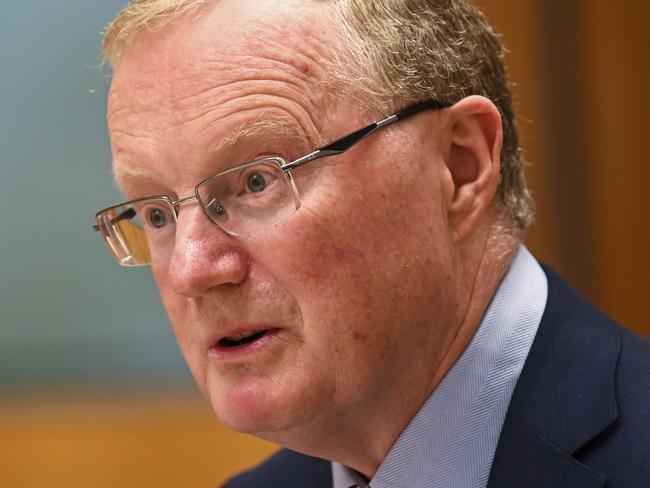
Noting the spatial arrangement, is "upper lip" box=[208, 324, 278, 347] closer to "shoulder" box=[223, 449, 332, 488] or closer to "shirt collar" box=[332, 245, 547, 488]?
"shirt collar" box=[332, 245, 547, 488]

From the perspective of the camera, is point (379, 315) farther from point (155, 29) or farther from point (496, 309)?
point (155, 29)

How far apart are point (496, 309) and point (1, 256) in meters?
2.47

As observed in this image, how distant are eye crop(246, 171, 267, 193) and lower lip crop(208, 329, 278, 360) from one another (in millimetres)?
239

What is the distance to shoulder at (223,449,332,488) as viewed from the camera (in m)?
2.04

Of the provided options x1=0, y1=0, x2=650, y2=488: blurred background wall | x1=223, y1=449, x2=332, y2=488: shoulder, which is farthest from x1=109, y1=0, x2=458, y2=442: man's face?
x1=0, y1=0, x2=650, y2=488: blurred background wall

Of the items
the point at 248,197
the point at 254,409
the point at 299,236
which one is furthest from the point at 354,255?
the point at 254,409

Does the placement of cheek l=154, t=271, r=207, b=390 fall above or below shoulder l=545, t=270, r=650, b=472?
above

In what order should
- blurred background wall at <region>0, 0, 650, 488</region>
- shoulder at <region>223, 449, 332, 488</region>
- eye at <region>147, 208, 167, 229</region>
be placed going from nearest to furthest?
eye at <region>147, 208, 167, 229</region>
shoulder at <region>223, 449, 332, 488</region>
blurred background wall at <region>0, 0, 650, 488</region>

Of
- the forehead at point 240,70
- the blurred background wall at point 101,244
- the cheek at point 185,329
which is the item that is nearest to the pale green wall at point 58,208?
the blurred background wall at point 101,244

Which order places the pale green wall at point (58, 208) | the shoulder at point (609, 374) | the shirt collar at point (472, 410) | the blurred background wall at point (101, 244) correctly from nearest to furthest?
the shoulder at point (609, 374), the shirt collar at point (472, 410), the blurred background wall at point (101, 244), the pale green wall at point (58, 208)

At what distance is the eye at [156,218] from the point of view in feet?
5.71

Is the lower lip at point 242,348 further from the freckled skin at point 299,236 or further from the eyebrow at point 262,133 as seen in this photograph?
A: the eyebrow at point 262,133

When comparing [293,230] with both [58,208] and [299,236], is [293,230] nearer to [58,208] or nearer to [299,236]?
[299,236]

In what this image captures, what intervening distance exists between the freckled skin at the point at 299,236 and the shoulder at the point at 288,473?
424mm
